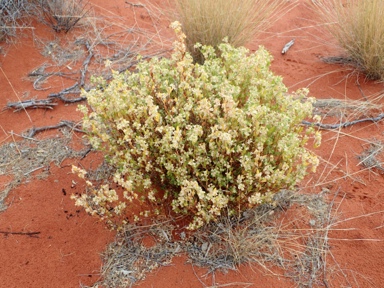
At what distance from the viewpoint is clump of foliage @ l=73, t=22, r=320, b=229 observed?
6.67 ft

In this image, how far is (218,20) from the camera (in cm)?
342

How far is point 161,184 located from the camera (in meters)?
2.32

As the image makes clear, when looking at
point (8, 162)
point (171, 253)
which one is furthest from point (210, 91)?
point (8, 162)

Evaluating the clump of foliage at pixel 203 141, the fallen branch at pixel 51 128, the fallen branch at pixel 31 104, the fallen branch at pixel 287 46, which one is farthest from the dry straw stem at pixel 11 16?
the fallen branch at pixel 287 46

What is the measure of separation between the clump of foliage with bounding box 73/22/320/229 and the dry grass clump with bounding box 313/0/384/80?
60.1 inches

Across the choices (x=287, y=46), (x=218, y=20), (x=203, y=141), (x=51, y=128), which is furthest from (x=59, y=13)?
(x=203, y=141)

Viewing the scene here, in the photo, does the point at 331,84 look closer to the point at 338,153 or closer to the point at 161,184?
the point at 338,153

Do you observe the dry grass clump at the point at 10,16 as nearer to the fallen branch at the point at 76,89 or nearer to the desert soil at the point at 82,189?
the desert soil at the point at 82,189

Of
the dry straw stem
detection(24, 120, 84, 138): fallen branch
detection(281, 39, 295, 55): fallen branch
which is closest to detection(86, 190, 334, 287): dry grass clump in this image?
detection(24, 120, 84, 138): fallen branch

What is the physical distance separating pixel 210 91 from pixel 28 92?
1969mm

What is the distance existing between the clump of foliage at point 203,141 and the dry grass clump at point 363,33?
5.01 ft

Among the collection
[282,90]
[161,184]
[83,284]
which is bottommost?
[83,284]

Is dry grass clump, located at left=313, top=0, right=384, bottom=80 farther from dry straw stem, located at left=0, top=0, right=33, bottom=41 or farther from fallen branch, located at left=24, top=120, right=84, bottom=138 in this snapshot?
dry straw stem, located at left=0, top=0, right=33, bottom=41

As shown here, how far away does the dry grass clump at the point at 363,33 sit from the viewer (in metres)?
3.36
